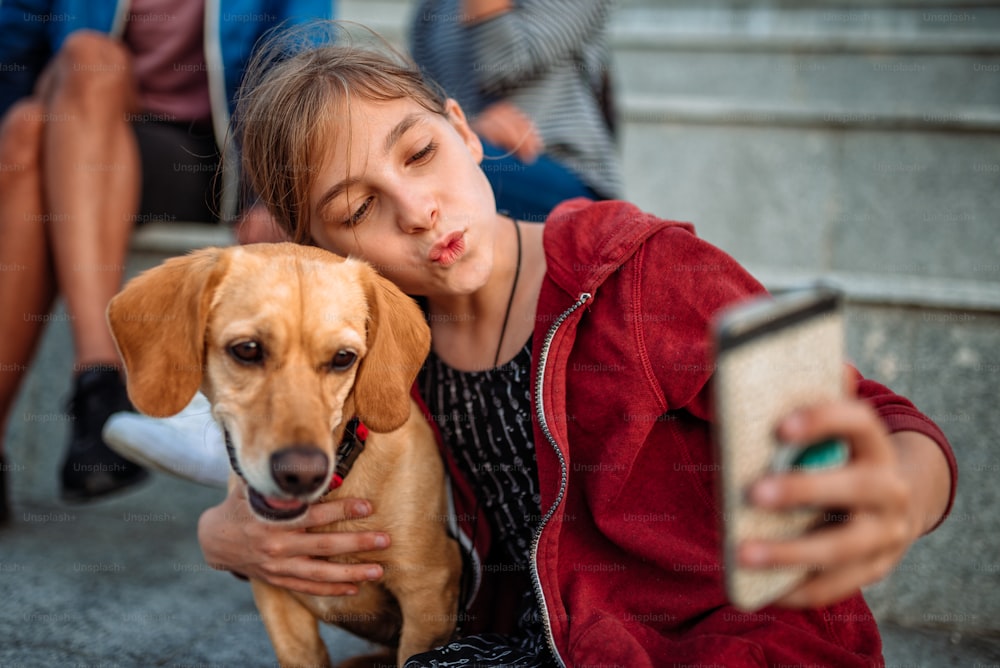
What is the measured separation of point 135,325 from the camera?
1.50 metres

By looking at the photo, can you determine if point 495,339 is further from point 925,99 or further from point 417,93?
point 925,99

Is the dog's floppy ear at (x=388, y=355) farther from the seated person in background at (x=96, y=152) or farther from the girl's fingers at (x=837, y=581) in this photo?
the seated person in background at (x=96, y=152)

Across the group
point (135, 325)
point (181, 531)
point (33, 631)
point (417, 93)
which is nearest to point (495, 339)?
point (417, 93)

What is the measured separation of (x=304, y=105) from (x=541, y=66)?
119 centimetres

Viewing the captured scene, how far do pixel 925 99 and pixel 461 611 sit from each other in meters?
3.71

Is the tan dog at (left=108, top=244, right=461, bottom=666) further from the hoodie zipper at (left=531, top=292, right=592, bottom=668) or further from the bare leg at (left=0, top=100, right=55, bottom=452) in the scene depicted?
the bare leg at (left=0, top=100, right=55, bottom=452)

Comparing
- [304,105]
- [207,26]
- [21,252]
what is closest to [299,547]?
[304,105]

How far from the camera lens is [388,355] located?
1546 mm

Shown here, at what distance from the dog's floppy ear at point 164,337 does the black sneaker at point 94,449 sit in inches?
35.9

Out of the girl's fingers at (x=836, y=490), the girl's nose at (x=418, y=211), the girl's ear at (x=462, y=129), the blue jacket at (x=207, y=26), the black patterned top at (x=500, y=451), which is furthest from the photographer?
the blue jacket at (x=207, y=26)

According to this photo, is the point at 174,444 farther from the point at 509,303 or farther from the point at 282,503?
the point at 509,303

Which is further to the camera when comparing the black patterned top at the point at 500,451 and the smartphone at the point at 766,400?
the black patterned top at the point at 500,451

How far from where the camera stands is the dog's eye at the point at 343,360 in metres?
1.50

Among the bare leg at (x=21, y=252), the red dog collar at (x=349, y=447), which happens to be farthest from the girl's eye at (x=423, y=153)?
the bare leg at (x=21, y=252)
